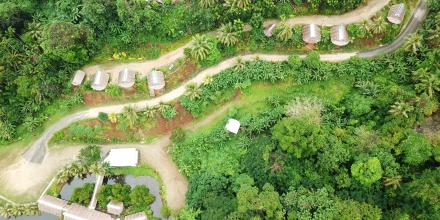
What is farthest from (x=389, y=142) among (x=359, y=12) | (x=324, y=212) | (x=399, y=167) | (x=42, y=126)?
(x=42, y=126)

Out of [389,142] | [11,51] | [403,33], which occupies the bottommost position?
[389,142]

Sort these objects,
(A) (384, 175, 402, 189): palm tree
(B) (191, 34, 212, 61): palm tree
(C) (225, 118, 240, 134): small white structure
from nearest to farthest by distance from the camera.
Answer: (A) (384, 175, 402, 189): palm tree, (C) (225, 118, 240, 134): small white structure, (B) (191, 34, 212, 61): palm tree

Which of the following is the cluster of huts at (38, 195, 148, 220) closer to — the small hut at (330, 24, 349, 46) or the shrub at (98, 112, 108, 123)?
the shrub at (98, 112, 108, 123)

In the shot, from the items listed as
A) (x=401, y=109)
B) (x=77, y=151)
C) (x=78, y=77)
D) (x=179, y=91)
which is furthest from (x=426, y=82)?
(x=77, y=151)

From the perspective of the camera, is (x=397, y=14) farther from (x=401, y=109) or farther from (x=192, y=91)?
(x=192, y=91)

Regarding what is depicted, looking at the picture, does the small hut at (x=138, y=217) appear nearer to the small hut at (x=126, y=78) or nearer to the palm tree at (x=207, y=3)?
the small hut at (x=126, y=78)

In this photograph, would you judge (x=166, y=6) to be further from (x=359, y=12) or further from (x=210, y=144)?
(x=359, y=12)

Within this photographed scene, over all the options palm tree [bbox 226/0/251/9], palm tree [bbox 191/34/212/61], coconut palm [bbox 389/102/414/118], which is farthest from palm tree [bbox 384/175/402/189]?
palm tree [bbox 226/0/251/9]
